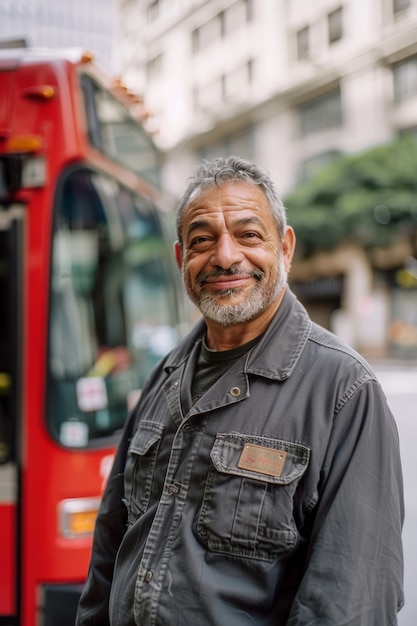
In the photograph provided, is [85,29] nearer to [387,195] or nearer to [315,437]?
[315,437]

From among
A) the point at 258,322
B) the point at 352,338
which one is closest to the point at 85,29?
the point at 258,322

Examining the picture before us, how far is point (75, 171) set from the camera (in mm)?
2895

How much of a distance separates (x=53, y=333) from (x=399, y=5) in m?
3.00

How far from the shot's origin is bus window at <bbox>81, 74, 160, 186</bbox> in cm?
312

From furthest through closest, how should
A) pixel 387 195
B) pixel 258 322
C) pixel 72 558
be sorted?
1. pixel 387 195
2. pixel 72 558
3. pixel 258 322

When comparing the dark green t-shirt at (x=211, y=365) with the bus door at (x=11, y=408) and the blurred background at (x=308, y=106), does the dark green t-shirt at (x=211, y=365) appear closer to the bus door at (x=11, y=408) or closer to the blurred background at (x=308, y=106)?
the blurred background at (x=308, y=106)

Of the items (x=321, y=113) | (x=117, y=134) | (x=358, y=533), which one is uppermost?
(x=321, y=113)

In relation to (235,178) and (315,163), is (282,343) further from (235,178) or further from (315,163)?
(315,163)

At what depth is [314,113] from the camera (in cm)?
1404

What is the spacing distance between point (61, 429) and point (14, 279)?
71 cm

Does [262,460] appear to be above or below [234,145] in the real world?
below

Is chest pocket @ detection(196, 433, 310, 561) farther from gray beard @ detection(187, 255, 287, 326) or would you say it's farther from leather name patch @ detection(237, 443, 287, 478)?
gray beard @ detection(187, 255, 287, 326)

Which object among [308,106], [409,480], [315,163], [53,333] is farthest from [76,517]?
[315,163]

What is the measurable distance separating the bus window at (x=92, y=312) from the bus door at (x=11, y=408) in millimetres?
155
